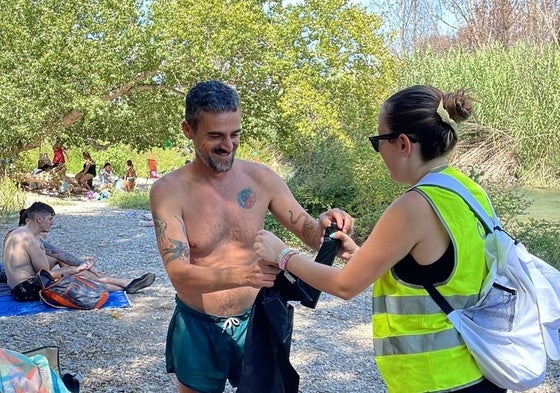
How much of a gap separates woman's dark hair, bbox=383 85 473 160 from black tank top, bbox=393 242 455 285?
0.31 meters

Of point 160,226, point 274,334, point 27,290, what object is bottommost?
point 27,290

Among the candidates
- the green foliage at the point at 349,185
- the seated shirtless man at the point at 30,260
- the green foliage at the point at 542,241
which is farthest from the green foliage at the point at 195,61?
the seated shirtless man at the point at 30,260

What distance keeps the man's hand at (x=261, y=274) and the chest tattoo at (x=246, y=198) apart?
0.54m

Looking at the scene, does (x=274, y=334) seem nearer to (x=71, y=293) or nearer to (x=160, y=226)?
(x=160, y=226)

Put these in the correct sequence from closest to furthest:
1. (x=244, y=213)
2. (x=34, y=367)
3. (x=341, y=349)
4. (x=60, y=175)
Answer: (x=34, y=367)
(x=244, y=213)
(x=341, y=349)
(x=60, y=175)

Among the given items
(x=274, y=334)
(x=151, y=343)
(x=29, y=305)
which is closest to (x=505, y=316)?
(x=274, y=334)

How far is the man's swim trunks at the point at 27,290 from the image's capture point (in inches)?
272

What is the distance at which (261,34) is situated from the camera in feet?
56.2

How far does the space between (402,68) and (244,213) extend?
51.2ft

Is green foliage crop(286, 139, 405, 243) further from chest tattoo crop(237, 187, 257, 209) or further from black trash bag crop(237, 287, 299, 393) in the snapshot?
black trash bag crop(237, 287, 299, 393)

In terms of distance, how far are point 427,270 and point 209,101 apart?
1.16 meters

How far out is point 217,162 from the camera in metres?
2.61

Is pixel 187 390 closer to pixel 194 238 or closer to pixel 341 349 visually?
pixel 194 238

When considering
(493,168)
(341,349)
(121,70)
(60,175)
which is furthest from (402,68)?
(341,349)
